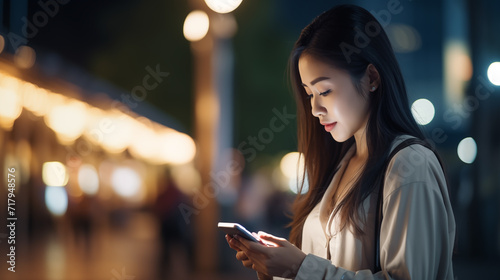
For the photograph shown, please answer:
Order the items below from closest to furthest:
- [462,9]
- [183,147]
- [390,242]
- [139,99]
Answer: [390,242] < [462,9] < [139,99] < [183,147]

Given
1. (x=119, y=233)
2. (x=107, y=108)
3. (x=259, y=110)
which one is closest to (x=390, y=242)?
(x=107, y=108)

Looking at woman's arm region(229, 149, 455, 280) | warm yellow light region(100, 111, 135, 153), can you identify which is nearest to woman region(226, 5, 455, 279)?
woman's arm region(229, 149, 455, 280)

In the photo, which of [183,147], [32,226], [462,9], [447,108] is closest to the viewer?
[462,9]

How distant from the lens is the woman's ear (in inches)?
83.0

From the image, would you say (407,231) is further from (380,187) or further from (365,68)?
(365,68)

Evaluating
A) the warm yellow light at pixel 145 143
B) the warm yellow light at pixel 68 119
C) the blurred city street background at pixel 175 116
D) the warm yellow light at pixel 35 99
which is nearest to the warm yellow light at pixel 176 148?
the warm yellow light at pixel 145 143

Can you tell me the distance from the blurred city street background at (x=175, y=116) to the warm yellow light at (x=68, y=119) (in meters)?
0.05

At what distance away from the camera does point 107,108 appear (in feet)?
45.9

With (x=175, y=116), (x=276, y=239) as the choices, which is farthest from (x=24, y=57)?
(x=175, y=116)

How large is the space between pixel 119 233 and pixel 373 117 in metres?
13.7

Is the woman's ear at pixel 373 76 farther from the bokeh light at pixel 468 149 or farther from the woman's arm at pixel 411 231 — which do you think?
the bokeh light at pixel 468 149

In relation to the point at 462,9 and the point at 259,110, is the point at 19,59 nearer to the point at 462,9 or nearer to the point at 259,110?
the point at 462,9

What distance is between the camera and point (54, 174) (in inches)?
536

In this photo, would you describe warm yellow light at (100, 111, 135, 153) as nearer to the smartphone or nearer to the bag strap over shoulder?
the smartphone
